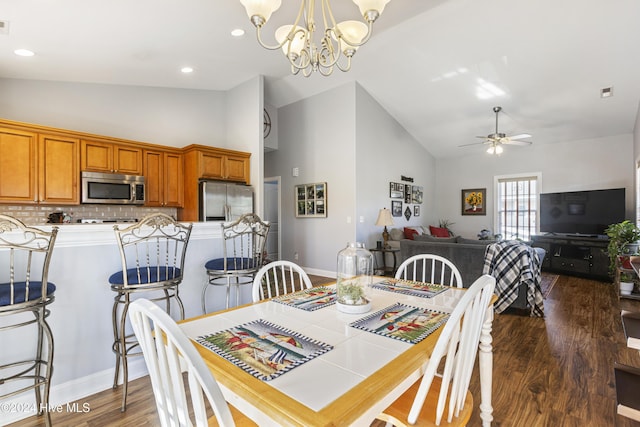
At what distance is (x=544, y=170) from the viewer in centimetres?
700

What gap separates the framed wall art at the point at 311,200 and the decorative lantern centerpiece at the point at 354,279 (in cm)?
425

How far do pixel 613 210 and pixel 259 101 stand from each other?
6418mm

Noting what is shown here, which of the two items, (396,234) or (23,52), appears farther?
(396,234)

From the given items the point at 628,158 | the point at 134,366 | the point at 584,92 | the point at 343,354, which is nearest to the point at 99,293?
the point at 134,366

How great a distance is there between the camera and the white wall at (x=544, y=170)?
245 inches

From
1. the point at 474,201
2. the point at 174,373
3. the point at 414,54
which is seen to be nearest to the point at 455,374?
the point at 174,373

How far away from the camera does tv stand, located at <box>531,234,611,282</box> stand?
550cm

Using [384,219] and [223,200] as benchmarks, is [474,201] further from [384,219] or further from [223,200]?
[223,200]

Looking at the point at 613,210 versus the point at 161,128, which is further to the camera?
the point at 613,210

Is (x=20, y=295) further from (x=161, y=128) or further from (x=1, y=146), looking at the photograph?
(x=161, y=128)

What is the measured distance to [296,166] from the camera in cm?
634

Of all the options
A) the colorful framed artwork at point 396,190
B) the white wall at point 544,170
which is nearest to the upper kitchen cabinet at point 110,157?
the colorful framed artwork at point 396,190

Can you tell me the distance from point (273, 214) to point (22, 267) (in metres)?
5.35

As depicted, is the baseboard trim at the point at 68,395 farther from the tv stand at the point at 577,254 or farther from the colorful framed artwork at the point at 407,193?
the tv stand at the point at 577,254
